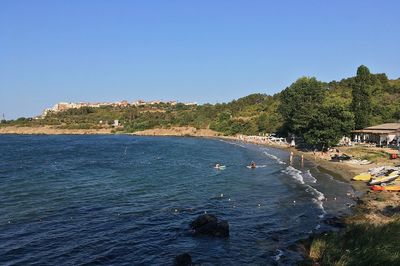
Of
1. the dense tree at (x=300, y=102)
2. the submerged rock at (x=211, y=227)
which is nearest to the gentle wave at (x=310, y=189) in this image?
the submerged rock at (x=211, y=227)

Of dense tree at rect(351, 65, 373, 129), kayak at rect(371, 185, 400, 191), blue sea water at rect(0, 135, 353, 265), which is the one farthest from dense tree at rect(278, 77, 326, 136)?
kayak at rect(371, 185, 400, 191)

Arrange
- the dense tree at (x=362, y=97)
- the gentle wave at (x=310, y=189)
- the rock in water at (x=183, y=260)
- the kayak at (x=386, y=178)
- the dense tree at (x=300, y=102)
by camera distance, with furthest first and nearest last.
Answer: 1. the dense tree at (x=300, y=102)
2. the dense tree at (x=362, y=97)
3. the kayak at (x=386, y=178)
4. the gentle wave at (x=310, y=189)
5. the rock in water at (x=183, y=260)

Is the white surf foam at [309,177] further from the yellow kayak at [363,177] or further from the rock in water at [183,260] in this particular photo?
the rock in water at [183,260]

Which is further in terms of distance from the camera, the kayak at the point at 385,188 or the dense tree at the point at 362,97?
the dense tree at the point at 362,97

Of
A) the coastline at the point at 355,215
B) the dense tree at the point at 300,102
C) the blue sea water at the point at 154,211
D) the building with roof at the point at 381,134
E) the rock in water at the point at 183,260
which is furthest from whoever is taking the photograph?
the dense tree at the point at 300,102

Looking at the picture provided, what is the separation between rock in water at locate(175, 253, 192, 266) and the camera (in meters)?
26.0

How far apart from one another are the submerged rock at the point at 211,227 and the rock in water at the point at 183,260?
6.53 meters

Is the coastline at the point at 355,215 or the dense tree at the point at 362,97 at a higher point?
the dense tree at the point at 362,97

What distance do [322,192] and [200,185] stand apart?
15.5 m

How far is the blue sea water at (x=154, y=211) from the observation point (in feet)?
93.8

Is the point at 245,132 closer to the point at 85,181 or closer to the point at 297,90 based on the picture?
the point at 297,90

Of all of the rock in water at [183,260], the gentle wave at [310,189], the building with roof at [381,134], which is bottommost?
the rock in water at [183,260]

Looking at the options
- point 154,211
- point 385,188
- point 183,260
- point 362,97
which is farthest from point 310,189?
point 362,97

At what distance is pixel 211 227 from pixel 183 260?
7281mm
